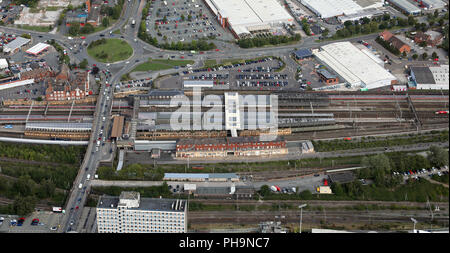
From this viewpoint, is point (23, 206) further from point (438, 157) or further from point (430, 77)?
point (430, 77)

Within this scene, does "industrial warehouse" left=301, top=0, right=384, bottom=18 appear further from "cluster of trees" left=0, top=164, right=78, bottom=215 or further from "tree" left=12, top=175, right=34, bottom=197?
"tree" left=12, top=175, right=34, bottom=197

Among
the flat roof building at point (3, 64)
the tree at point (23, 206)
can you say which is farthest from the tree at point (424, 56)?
the flat roof building at point (3, 64)

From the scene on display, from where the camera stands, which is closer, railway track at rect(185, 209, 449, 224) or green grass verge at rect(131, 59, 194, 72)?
railway track at rect(185, 209, 449, 224)

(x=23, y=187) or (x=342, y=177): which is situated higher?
(x=23, y=187)

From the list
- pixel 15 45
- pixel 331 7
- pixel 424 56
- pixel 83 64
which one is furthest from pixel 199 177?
pixel 331 7

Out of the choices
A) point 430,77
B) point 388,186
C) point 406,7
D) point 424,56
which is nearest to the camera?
point 388,186

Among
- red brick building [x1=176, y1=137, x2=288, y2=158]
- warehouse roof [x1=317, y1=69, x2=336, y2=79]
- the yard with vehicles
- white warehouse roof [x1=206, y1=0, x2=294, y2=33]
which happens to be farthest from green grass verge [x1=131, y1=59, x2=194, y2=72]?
red brick building [x1=176, y1=137, x2=288, y2=158]
